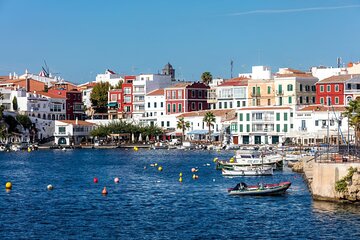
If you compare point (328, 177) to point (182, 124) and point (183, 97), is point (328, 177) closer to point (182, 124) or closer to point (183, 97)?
point (182, 124)

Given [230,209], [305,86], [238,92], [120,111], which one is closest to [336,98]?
[305,86]

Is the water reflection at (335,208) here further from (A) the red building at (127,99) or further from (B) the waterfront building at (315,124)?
(A) the red building at (127,99)

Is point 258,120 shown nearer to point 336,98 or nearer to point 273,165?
point 336,98

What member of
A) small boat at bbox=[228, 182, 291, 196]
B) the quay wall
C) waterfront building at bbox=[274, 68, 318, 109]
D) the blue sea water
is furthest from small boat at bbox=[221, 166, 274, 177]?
waterfront building at bbox=[274, 68, 318, 109]

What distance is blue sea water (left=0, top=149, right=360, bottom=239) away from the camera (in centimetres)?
4441

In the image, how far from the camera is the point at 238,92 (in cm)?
14038

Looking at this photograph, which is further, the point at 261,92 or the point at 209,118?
the point at 261,92

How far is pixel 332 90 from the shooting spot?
12550cm

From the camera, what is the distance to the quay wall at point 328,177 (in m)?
49.0

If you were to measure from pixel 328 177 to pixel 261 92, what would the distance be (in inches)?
3429

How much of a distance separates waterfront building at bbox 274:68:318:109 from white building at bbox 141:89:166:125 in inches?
895

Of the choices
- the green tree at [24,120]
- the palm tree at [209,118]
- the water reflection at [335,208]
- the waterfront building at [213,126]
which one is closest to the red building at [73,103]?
the green tree at [24,120]

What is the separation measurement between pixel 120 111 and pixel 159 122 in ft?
45.7

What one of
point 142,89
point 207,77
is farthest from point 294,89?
point 207,77
